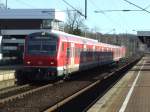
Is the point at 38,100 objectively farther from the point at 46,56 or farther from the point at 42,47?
the point at 42,47

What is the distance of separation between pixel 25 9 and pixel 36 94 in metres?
78.8

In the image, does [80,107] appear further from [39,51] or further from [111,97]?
[39,51]

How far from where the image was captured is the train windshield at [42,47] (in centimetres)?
2955

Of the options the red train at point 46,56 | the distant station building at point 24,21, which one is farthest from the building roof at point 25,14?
the red train at point 46,56

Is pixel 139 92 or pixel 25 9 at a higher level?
pixel 25 9

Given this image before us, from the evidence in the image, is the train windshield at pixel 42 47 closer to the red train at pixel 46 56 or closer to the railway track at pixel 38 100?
the red train at pixel 46 56

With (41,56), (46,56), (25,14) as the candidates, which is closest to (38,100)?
(46,56)

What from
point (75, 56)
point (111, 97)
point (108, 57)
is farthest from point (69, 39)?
point (108, 57)

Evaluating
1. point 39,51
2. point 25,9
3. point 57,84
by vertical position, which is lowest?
point 57,84

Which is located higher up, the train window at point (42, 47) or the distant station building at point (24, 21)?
the distant station building at point (24, 21)

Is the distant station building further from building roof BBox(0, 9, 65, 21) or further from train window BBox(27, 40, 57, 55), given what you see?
train window BBox(27, 40, 57, 55)

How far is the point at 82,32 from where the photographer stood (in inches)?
4301

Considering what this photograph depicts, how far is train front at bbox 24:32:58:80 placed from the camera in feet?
96.1

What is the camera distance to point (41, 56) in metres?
29.6
